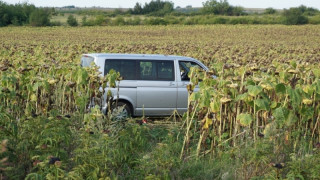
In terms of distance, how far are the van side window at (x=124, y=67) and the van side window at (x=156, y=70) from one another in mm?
174

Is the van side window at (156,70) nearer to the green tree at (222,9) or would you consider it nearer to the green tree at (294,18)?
the green tree at (294,18)

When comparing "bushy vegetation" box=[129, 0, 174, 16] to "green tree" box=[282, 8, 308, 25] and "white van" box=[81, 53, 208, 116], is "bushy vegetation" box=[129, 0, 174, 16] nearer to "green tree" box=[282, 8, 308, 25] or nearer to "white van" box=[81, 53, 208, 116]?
"green tree" box=[282, 8, 308, 25]

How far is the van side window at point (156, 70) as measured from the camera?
35.7 feet

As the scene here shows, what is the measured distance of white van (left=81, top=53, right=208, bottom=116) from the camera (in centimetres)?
1069

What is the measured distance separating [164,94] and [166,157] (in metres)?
5.27

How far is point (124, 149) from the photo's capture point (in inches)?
237

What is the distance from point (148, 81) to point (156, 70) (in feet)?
1.00

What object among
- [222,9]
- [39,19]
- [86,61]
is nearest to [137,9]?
[222,9]

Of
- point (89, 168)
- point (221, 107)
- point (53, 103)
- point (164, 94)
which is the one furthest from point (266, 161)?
point (164, 94)

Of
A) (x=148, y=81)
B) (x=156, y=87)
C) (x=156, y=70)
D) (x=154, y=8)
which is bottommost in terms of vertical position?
(x=156, y=87)

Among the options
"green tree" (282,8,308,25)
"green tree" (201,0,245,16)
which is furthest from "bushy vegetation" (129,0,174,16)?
"green tree" (282,8,308,25)

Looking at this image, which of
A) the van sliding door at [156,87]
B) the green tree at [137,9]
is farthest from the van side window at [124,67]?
the green tree at [137,9]

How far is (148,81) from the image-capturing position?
10852 millimetres

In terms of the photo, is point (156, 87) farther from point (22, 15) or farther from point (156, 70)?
point (22, 15)
